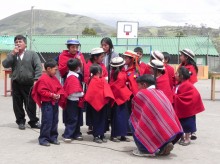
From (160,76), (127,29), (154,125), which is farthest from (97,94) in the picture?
(127,29)

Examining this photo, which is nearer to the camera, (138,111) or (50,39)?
(138,111)

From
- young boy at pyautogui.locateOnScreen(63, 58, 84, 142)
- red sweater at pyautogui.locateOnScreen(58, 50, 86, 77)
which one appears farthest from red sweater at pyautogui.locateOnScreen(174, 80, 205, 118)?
red sweater at pyautogui.locateOnScreen(58, 50, 86, 77)

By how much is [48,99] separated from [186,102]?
2.36 m

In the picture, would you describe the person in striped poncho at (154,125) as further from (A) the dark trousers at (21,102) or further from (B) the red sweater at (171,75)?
(A) the dark trousers at (21,102)

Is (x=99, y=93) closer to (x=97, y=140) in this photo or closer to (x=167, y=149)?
(x=97, y=140)

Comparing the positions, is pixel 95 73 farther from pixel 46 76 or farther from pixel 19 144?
pixel 19 144

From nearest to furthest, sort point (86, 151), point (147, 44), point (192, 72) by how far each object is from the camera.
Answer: point (86, 151) < point (192, 72) < point (147, 44)

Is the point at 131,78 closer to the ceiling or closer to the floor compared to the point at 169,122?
closer to the ceiling

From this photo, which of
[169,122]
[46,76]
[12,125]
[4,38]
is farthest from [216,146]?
[4,38]

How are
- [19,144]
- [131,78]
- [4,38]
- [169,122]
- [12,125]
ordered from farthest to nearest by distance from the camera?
1. [4,38]
2. [12,125]
3. [131,78]
4. [19,144]
5. [169,122]

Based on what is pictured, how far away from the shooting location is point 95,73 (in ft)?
23.2

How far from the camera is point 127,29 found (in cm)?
3250

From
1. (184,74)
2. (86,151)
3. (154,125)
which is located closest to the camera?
(154,125)

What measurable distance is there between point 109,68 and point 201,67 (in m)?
26.3
